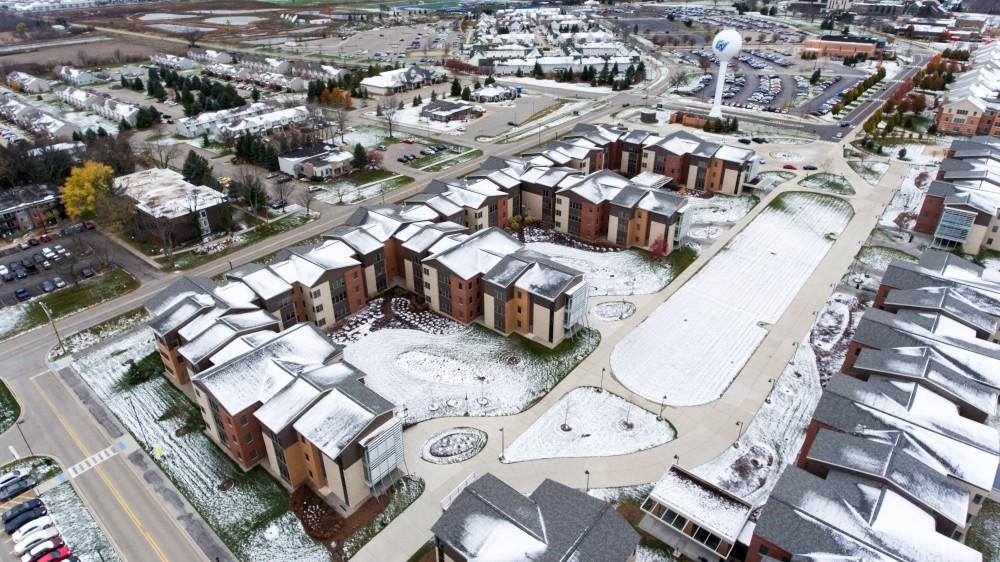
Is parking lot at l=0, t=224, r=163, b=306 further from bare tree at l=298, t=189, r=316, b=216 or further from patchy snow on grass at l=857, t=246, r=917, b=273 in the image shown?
patchy snow on grass at l=857, t=246, r=917, b=273

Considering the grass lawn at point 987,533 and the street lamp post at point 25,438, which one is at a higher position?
the street lamp post at point 25,438

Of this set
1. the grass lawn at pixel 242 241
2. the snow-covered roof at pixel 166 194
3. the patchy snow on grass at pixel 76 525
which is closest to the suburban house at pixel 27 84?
the snow-covered roof at pixel 166 194

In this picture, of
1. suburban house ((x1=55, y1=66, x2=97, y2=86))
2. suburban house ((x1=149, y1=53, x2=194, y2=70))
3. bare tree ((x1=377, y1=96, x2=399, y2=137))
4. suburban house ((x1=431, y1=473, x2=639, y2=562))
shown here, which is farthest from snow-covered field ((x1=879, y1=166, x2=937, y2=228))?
suburban house ((x1=55, y1=66, x2=97, y2=86))

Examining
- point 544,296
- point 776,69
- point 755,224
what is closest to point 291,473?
point 544,296

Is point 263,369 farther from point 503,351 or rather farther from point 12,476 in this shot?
point 503,351

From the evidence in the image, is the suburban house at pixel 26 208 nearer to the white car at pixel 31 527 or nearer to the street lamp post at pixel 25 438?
the street lamp post at pixel 25 438
